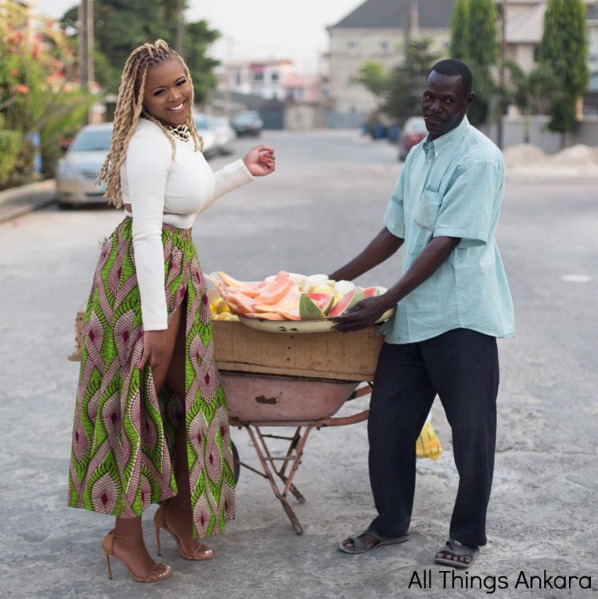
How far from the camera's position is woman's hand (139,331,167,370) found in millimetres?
3689

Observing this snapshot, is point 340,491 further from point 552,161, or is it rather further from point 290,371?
point 552,161

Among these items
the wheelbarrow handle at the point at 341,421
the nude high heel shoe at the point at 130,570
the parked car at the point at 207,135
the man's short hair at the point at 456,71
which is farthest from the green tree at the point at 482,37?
the nude high heel shoe at the point at 130,570

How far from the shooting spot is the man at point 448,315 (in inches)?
149

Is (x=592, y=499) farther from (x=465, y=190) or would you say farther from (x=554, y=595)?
(x=465, y=190)

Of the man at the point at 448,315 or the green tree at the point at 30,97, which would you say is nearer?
the man at the point at 448,315

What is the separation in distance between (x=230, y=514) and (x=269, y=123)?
102m

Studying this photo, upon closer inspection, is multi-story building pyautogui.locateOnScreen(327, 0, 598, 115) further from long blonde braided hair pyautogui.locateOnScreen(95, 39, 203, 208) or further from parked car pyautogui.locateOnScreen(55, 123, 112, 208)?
long blonde braided hair pyautogui.locateOnScreen(95, 39, 203, 208)

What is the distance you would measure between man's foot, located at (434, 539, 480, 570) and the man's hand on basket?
3.02ft

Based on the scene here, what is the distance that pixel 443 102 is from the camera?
3809mm

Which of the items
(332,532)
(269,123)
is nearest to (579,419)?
(332,532)

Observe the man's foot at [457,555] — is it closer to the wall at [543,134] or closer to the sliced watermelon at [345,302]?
the sliced watermelon at [345,302]

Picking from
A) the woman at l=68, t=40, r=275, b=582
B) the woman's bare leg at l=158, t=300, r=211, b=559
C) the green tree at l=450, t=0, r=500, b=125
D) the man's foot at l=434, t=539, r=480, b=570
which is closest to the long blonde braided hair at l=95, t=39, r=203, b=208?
the woman at l=68, t=40, r=275, b=582

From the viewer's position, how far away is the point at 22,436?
5758 mm

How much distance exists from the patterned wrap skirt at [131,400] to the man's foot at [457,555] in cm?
86
